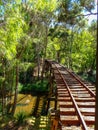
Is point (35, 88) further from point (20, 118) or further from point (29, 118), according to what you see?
point (20, 118)

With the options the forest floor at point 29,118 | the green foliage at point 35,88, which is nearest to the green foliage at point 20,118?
the forest floor at point 29,118

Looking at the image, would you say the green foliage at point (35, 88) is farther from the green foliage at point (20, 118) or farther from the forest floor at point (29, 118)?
the green foliage at point (20, 118)

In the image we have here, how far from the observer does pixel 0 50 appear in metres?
10.3

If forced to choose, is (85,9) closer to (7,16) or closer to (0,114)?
(0,114)

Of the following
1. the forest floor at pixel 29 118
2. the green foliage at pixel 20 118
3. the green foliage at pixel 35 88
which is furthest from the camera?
the green foliage at pixel 35 88

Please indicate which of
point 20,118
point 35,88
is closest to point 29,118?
point 20,118

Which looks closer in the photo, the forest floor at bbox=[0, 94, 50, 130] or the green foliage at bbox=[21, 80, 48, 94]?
the forest floor at bbox=[0, 94, 50, 130]

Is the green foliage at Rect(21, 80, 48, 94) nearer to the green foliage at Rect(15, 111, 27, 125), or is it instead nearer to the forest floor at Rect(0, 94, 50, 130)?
→ the forest floor at Rect(0, 94, 50, 130)

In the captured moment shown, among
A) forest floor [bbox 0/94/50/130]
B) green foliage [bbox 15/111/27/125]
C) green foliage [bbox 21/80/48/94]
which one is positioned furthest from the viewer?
green foliage [bbox 21/80/48/94]

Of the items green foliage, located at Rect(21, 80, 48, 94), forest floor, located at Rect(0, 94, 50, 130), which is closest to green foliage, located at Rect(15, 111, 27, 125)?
forest floor, located at Rect(0, 94, 50, 130)

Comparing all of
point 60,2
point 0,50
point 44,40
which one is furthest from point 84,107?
point 44,40

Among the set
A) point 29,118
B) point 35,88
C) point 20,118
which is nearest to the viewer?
point 20,118

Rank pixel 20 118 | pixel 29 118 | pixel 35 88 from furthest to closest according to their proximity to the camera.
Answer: pixel 35 88 → pixel 29 118 → pixel 20 118

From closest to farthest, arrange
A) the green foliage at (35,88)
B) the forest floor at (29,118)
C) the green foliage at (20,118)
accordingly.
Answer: the forest floor at (29,118), the green foliage at (20,118), the green foliage at (35,88)
